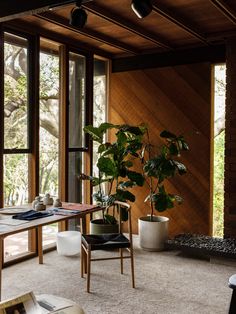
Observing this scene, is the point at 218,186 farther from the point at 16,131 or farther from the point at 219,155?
→ the point at 16,131

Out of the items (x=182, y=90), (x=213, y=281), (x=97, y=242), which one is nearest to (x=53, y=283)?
(x=97, y=242)

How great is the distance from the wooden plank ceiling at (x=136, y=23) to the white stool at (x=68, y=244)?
2.44 metres

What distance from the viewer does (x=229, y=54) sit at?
449 cm

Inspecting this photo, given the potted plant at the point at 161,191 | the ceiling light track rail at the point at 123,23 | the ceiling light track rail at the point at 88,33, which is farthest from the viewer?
the potted plant at the point at 161,191

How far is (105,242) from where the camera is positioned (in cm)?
339

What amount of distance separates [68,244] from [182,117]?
2302 mm

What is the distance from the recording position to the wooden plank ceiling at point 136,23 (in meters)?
3.60

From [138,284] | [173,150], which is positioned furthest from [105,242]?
[173,150]

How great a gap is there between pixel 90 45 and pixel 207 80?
1.68 m

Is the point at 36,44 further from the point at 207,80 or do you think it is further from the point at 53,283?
the point at 53,283

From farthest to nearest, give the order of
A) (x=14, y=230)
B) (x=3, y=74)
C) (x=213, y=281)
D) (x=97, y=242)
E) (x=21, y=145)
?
(x=21, y=145) < (x=3, y=74) < (x=213, y=281) < (x=97, y=242) < (x=14, y=230)

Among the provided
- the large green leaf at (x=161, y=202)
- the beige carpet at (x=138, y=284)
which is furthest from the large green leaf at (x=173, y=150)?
the beige carpet at (x=138, y=284)

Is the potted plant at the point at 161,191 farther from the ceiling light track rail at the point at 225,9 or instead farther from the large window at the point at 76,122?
the ceiling light track rail at the point at 225,9

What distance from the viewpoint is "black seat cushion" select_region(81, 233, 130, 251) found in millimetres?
3262
